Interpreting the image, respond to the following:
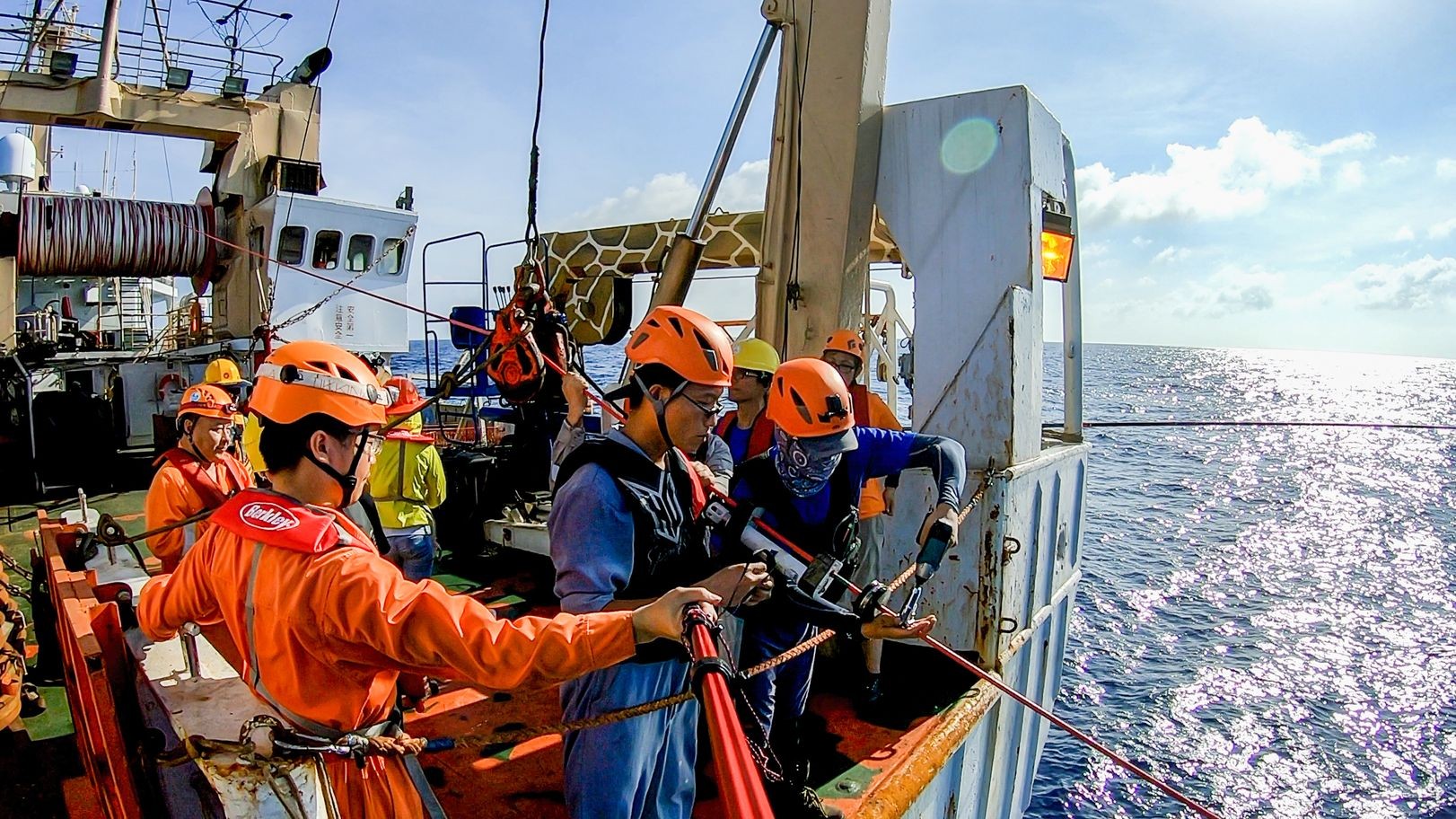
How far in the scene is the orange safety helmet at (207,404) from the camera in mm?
4184

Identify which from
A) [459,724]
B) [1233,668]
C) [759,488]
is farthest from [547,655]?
[1233,668]

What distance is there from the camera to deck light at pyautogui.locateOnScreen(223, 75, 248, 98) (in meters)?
13.1

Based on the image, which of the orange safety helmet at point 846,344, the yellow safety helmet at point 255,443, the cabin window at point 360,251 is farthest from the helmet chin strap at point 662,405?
the cabin window at point 360,251

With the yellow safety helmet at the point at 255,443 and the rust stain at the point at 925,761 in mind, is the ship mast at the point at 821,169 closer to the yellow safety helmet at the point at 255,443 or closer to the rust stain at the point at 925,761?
the rust stain at the point at 925,761

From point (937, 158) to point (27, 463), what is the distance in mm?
11884

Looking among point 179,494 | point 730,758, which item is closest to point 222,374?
point 179,494

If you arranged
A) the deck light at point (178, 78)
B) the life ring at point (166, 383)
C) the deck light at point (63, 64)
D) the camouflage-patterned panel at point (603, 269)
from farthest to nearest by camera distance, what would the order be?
the life ring at point (166, 383) < the deck light at point (178, 78) < the deck light at point (63, 64) < the camouflage-patterned panel at point (603, 269)

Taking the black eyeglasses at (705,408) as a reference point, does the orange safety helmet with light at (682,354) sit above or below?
above

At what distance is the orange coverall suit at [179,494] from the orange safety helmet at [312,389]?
257 centimetres

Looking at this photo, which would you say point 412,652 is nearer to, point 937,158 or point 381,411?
point 381,411

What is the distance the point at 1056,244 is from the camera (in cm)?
445

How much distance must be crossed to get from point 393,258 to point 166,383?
3.92 metres

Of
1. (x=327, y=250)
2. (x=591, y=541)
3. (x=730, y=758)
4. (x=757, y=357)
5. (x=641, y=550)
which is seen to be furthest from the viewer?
(x=327, y=250)

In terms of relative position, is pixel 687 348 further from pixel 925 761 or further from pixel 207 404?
pixel 207 404
